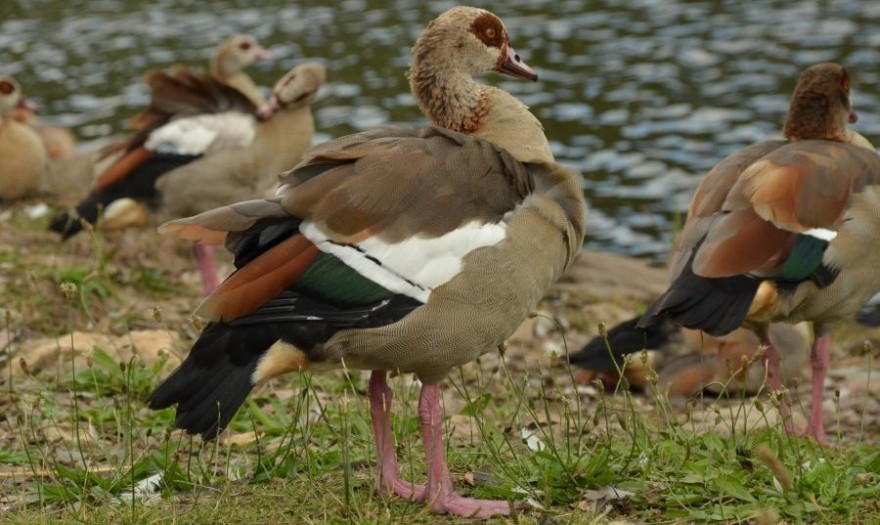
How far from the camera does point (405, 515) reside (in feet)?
14.0

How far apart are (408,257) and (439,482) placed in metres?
0.74

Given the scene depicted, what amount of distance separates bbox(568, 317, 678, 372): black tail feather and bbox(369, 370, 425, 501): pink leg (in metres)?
2.04

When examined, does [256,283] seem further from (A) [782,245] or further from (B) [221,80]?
(B) [221,80]

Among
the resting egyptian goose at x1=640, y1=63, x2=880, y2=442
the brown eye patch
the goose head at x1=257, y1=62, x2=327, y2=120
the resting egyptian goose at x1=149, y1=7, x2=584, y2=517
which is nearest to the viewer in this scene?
the resting egyptian goose at x1=149, y1=7, x2=584, y2=517

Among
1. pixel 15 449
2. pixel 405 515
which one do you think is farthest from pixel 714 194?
pixel 15 449

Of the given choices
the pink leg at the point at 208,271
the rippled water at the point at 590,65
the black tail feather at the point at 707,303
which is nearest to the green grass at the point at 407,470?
the black tail feather at the point at 707,303

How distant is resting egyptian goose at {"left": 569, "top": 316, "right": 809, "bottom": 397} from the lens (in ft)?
23.2

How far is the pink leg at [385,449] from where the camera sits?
4.44 meters

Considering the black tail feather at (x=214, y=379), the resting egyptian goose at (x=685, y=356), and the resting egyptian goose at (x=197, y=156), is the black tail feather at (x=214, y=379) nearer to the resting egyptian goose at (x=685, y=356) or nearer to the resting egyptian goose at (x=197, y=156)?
the resting egyptian goose at (x=685, y=356)

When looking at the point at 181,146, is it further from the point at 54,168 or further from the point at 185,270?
the point at 54,168

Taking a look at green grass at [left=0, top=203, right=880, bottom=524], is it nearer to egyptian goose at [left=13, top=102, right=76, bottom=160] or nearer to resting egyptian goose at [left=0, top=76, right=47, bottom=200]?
resting egyptian goose at [left=0, top=76, right=47, bottom=200]

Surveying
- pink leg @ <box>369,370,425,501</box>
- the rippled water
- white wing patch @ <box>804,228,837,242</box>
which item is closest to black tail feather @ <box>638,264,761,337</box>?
white wing patch @ <box>804,228,837,242</box>

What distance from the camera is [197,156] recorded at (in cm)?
915

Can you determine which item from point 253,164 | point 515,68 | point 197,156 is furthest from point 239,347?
point 253,164
